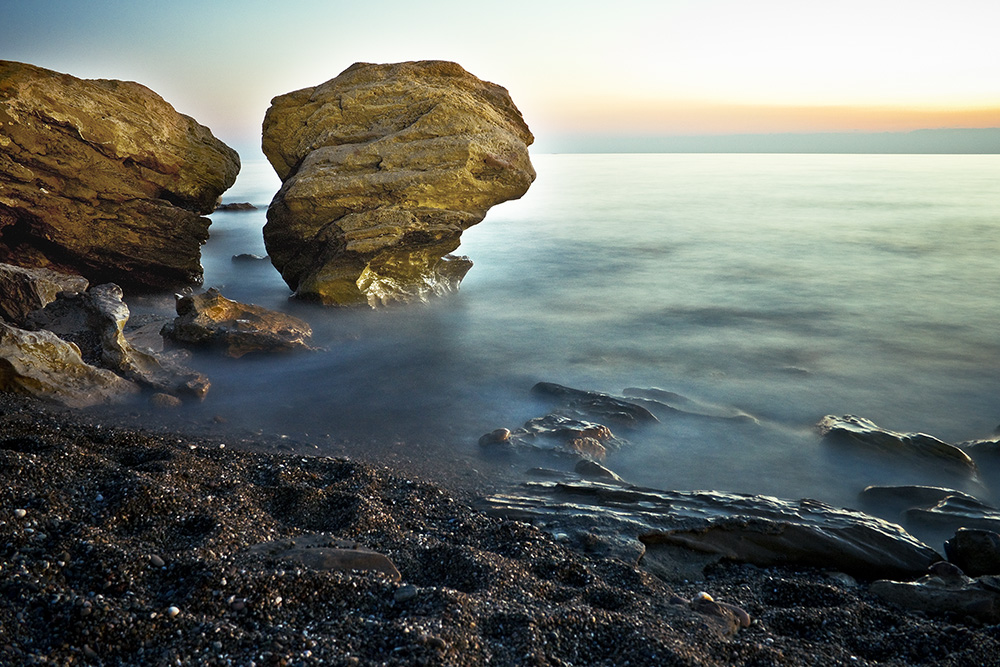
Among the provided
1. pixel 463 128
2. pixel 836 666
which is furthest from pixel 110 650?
pixel 463 128

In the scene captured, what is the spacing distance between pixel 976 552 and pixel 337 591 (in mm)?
4449

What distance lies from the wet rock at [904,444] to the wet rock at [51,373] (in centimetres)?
746

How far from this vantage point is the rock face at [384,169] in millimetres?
11047

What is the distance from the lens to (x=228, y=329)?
872 centimetres

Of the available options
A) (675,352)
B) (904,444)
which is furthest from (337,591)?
(675,352)

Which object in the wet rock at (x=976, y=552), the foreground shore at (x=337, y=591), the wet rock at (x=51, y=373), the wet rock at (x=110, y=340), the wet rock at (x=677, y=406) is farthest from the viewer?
the wet rock at (x=677, y=406)

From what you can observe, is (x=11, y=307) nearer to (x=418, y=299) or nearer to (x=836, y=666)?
(x=418, y=299)

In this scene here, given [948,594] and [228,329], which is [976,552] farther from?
[228,329]

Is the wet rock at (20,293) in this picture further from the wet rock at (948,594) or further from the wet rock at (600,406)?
the wet rock at (948,594)

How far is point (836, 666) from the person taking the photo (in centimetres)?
332

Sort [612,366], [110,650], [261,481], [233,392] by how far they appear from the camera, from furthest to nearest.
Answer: [612,366], [233,392], [261,481], [110,650]

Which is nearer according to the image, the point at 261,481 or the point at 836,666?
the point at 836,666

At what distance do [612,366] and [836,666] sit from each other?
621cm

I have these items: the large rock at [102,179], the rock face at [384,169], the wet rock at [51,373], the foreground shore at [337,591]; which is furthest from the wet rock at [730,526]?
the large rock at [102,179]
